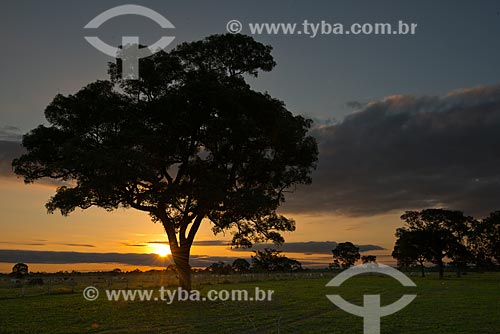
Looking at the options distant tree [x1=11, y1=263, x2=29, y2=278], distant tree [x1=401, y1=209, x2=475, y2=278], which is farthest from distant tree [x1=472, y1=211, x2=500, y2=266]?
distant tree [x1=11, y1=263, x2=29, y2=278]

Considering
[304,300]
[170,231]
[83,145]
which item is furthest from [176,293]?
[83,145]

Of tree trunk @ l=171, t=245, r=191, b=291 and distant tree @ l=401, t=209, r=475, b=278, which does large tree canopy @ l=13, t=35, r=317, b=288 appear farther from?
distant tree @ l=401, t=209, r=475, b=278

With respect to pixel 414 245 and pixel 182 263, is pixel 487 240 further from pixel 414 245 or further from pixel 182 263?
pixel 182 263

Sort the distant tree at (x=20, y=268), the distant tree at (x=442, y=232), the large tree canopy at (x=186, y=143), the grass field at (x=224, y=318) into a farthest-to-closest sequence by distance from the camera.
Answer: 1. the distant tree at (x=20, y=268)
2. the distant tree at (x=442, y=232)
3. the large tree canopy at (x=186, y=143)
4. the grass field at (x=224, y=318)

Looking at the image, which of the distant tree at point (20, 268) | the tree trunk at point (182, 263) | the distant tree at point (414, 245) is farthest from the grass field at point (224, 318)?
the distant tree at point (20, 268)

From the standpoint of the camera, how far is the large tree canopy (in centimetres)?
3966

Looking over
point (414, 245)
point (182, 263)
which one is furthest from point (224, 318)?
point (414, 245)

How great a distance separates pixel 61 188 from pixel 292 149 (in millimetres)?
18299

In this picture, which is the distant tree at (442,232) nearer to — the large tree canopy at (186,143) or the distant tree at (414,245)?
the distant tree at (414,245)

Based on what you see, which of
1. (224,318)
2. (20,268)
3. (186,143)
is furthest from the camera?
(20,268)

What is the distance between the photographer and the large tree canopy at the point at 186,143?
39656mm

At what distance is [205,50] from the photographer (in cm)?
4381

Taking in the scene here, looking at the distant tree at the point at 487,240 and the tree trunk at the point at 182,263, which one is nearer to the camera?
the tree trunk at the point at 182,263

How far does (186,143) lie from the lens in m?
42.5
